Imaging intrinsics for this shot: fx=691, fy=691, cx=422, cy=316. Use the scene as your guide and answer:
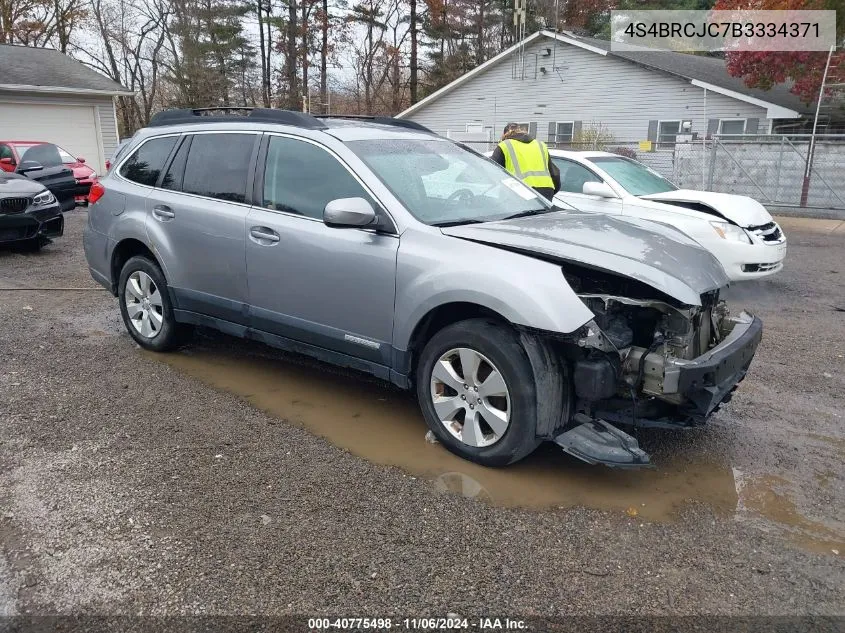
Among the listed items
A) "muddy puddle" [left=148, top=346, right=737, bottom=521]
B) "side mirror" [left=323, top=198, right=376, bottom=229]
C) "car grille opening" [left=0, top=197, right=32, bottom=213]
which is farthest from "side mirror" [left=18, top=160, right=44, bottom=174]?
"side mirror" [left=323, top=198, right=376, bottom=229]

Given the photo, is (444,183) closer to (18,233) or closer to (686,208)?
(686,208)

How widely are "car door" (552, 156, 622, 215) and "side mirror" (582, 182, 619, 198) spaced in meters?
0.10

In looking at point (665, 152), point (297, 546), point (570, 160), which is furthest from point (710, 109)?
point (297, 546)

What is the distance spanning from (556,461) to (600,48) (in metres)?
22.4

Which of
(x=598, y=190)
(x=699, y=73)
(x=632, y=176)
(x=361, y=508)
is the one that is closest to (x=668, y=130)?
(x=699, y=73)

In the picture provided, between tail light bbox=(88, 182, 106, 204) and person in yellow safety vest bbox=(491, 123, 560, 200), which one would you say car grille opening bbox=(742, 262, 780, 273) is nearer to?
person in yellow safety vest bbox=(491, 123, 560, 200)

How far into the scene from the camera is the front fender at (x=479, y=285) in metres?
3.35

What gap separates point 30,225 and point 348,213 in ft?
25.7

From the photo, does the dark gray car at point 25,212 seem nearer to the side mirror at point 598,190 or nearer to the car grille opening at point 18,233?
the car grille opening at point 18,233

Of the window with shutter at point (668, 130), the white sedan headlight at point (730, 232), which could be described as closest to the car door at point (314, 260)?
the white sedan headlight at point (730, 232)

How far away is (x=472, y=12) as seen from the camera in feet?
123

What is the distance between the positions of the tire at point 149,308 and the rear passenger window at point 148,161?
650 mm

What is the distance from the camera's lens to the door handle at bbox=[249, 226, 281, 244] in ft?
14.7

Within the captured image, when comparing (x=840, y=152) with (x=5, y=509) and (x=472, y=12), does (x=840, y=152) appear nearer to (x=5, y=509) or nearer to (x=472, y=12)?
(x=5, y=509)
